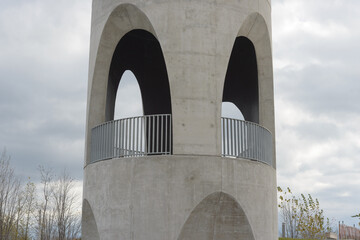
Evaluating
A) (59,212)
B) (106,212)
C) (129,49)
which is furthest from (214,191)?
(59,212)

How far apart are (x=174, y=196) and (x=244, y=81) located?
10.8 metres

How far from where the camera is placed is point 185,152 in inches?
650

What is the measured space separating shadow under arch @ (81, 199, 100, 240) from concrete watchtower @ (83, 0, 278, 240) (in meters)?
0.04

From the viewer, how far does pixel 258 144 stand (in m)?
18.8

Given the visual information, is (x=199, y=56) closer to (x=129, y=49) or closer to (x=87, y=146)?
(x=87, y=146)

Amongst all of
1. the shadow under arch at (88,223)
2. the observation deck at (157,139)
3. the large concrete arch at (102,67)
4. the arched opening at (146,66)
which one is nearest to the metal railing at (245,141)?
the observation deck at (157,139)

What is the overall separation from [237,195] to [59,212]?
2879cm

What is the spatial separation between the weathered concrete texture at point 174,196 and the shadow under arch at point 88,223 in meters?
1.62

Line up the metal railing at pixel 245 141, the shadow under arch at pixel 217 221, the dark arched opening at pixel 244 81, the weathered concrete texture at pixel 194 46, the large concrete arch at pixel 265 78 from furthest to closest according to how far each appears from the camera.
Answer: the dark arched opening at pixel 244 81
the large concrete arch at pixel 265 78
the metal railing at pixel 245 141
the weathered concrete texture at pixel 194 46
the shadow under arch at pixel 217 221

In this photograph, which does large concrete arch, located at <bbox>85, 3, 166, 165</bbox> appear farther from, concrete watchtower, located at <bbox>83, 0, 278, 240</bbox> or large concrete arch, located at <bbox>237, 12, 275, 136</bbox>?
large concrete arch, located at <bbox>237, 12, 275, 136</bbox>

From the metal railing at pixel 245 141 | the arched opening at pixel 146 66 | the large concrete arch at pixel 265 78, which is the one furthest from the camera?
the arched opening at pixel 146 66

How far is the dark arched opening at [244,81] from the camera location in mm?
23984

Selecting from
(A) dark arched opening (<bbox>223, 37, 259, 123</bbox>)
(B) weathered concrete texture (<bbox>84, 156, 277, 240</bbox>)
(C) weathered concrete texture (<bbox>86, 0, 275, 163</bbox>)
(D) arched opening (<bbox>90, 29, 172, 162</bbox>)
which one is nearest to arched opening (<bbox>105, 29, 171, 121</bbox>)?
(D) arched opening (<bbox>90, 29, 172, 162</bbox>)

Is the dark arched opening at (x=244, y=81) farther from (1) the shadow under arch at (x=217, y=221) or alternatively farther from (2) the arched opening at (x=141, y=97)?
Answer: (1) the shadow under arch at (x=217, y=221)
